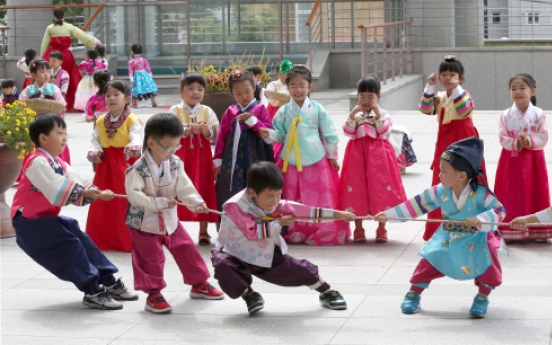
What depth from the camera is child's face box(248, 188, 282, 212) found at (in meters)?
5.59

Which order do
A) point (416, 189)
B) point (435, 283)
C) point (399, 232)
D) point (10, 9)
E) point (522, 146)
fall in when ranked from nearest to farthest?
point (435, 283) < point (522, 146) < point (399, 232) < point (416, 189) < point (10, 9)

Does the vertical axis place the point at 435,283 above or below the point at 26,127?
below

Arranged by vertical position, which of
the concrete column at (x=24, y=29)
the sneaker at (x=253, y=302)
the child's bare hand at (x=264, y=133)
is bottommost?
the sneaker at (x=253, y=302)

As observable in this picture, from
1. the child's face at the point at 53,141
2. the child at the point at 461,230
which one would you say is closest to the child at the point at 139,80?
the child's face at the point at 53,141

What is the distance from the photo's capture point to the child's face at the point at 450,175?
18.2 feet

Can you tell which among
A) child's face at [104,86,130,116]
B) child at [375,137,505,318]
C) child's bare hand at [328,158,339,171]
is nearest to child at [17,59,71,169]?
child's face at [104,86,130,116]

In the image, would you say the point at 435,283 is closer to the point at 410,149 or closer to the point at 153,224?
the point at 153,224

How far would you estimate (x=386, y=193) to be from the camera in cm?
774

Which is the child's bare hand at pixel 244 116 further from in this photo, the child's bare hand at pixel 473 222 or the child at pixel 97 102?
the child's bare hand at pixel 473 222

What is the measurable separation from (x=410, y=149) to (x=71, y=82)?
10735 millimetres

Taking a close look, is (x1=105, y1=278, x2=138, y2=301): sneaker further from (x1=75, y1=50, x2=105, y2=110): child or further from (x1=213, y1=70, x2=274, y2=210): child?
(x1=75, y1=50, x2=105, y2=110): child

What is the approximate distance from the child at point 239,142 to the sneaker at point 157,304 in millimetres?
2018

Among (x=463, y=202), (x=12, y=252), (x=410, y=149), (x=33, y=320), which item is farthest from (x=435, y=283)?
(x=410, y=149)

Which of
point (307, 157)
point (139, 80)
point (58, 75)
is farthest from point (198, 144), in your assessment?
point (139, 80)
